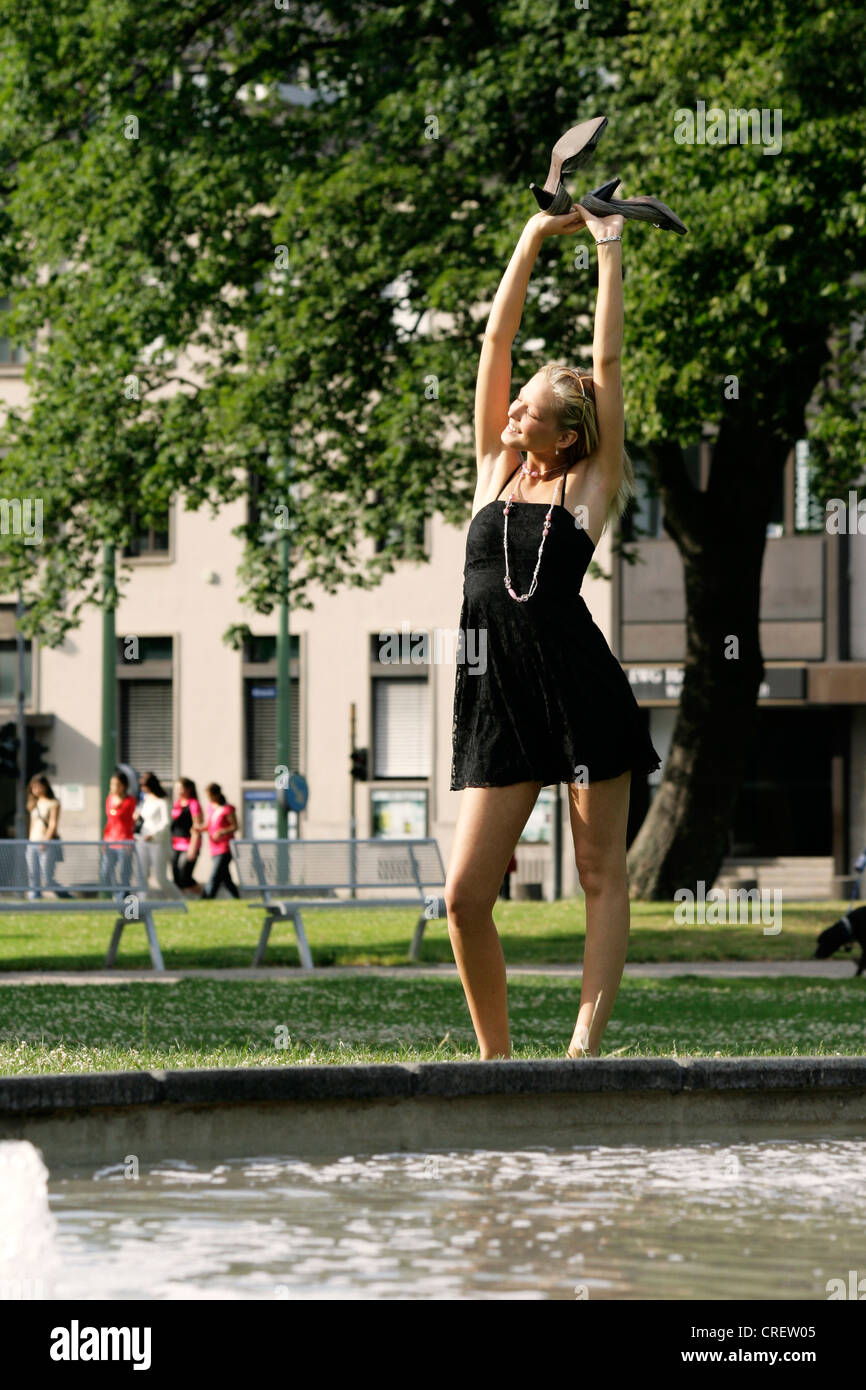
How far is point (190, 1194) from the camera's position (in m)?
4.45

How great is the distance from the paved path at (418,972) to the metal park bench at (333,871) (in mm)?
500

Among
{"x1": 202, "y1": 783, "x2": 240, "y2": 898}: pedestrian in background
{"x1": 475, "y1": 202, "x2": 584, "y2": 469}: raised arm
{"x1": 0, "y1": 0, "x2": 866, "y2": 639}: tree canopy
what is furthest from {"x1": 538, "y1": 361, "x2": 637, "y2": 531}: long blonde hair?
{"x1": 202, "y1": 783, "x2": 240, "y2": 898}: pedestrian in background

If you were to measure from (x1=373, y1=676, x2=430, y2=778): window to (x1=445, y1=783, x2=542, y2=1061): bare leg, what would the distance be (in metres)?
35.6

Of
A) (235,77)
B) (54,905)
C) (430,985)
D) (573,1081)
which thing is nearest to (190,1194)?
(573,1081)

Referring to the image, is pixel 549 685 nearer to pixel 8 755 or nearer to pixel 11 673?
pixel 8 755

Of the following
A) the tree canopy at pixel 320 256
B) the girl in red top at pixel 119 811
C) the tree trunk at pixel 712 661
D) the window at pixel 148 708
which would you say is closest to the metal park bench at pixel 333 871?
the tree canopy at pixel 320 256

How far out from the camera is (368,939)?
1892 centimetres

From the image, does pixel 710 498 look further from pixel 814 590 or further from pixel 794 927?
pixel 814 590

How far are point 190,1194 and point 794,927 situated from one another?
16592 millimetres

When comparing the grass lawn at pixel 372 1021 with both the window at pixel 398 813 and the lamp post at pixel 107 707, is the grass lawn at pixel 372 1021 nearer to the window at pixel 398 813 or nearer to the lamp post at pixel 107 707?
the lamp post at pixel 107 707

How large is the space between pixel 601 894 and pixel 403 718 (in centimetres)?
3565

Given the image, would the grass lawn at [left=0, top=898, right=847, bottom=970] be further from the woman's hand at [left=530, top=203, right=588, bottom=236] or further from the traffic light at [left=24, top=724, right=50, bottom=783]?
the traffic light at [left=24, top=724, right=50, bottom=783]

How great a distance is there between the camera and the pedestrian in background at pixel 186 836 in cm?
3145

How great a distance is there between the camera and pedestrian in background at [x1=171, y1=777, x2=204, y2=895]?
3145cm
